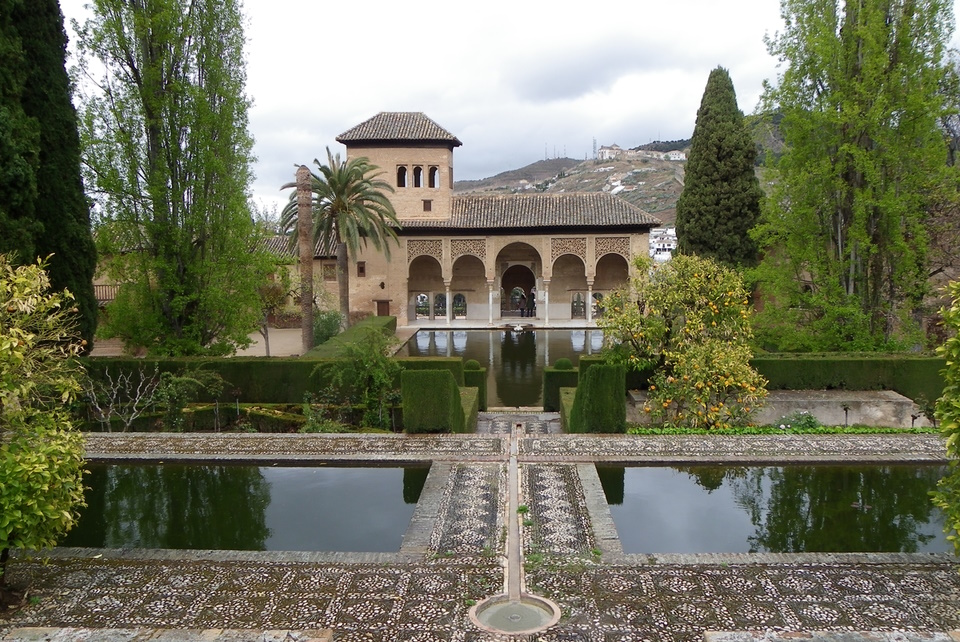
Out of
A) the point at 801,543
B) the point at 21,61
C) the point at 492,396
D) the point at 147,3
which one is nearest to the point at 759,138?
the point at 492,396

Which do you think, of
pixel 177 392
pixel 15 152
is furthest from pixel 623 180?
A: pixel 15 152

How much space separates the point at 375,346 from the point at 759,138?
10.6 meters

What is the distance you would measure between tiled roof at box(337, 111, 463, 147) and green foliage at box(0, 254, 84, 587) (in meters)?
25.4

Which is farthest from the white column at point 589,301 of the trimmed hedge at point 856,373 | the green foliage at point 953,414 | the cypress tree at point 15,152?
the green foliage at point 953,414

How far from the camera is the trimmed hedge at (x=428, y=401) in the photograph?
1031cm

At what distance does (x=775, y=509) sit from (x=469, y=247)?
24890mm

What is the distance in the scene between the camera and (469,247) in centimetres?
3156

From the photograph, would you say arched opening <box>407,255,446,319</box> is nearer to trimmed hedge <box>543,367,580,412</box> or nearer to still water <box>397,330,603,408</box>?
still water <box>397,330,603,408</box>

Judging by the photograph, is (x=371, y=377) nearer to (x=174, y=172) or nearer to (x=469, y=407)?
(x=469, y=407)

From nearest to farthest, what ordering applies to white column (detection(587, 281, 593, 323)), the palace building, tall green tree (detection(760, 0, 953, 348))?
tall green tree (detection(760, 0, 953, 348))
the palace building
white column (detection(587, 281, 593, 323))

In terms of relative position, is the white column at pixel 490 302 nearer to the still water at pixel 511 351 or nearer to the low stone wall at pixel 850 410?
the still water at pixel 511 351

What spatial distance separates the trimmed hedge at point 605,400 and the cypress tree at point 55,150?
8714 millimetres

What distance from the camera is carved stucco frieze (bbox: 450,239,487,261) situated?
31.5m

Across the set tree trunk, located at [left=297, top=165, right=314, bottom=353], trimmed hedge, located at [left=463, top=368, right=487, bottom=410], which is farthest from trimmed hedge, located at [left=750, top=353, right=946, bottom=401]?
tree trunk, located at [left=297, top=165, right=314, bottom=353]
